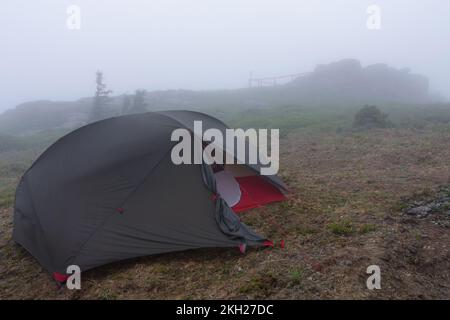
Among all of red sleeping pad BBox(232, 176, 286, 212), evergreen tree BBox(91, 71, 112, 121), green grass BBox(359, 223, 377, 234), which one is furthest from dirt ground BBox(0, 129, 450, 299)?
evergreen tree BBox(91, 71, 112, 121)

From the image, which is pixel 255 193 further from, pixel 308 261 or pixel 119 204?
pixel 119 204

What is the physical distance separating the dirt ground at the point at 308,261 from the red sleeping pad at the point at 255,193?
0.26 metres

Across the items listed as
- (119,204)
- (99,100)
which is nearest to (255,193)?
(119,204)

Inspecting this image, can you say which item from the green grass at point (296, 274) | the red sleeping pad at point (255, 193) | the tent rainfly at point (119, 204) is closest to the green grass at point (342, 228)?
the tent rainfly at point (119, 204)

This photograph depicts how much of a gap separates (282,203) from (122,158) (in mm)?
3611

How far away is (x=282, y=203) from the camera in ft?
25.5

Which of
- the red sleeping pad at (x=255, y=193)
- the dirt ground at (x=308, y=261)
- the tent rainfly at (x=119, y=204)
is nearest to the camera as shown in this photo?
the dirt ground at (x=308, y=261)

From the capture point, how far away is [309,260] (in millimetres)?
5059

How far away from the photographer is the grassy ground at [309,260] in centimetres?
442

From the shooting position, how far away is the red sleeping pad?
7.58 metres

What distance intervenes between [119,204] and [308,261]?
310cm

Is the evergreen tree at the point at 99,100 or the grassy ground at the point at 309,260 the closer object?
the grassy ground at the point at 309,260

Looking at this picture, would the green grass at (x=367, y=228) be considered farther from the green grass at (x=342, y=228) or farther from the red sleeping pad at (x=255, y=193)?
the red sleeping pad at (x=255, y=193)
